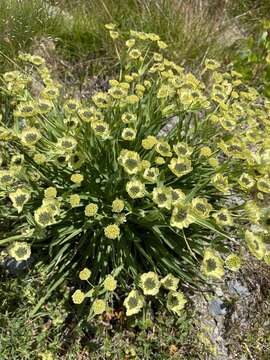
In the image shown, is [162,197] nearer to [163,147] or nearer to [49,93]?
[163,147]

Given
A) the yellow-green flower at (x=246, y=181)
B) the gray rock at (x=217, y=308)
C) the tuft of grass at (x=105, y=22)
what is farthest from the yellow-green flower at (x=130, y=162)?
the tuft of grass at (x=105, y=22)

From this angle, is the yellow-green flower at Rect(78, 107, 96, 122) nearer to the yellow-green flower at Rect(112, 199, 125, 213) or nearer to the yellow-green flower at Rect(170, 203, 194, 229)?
the yellow-green flower at Rect(112, 199, 125, 213)

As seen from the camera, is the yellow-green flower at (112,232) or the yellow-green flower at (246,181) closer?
the yellow-green flower at (112,232)

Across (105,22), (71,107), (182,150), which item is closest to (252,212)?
(182,150)

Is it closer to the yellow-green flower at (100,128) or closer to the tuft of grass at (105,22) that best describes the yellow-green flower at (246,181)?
the yellow-green flower at (100,128)

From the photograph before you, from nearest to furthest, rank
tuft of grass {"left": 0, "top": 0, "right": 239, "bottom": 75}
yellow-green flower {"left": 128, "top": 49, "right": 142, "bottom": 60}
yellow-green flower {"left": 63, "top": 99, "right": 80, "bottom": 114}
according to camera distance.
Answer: yellow-green flower {"left": 63, "top": 99, "right": 80, "bottom": 114}, yellow-green flower {"left": 128, "top": 49, "right": 142, "bottom": 60}, tuft of grass {"left": 0, "top": 0, "right": 239, "bottom": 75}

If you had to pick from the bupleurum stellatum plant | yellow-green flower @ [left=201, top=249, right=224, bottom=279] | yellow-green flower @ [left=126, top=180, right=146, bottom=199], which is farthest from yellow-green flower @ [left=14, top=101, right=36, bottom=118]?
yellow-green flower @ [left=201, top=249, right=224, bottom=279]
